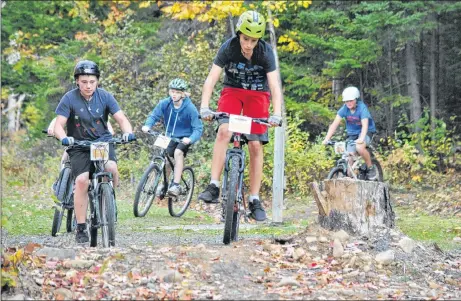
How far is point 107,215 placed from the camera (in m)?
7.89

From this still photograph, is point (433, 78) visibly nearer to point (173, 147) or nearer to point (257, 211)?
point (173, 147)

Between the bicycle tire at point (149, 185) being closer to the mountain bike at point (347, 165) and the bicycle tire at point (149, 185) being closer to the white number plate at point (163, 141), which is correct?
the white number plate at point (163, 141)

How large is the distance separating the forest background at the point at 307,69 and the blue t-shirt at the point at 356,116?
2.00 metres

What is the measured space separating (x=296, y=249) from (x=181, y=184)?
6.53 m

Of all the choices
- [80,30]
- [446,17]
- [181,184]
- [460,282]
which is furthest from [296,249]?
[80,30]

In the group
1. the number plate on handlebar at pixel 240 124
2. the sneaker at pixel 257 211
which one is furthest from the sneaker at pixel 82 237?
the number plate on handlebar at pixel 240 124

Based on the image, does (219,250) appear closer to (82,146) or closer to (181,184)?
(82,146)

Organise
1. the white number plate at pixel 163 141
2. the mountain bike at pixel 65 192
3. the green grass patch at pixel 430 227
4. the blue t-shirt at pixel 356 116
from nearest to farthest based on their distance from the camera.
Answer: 1. the mountain bike at pixel 65 192
2. the green grass patch at pixel 430 227
3. the white number plate at pixel 163 141
4. the blue t-shirt at pixel 356 116

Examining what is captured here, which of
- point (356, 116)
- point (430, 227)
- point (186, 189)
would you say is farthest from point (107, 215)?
point (356, 116)

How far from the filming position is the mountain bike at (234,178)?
7.86 meters

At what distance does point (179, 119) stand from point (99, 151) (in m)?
5.14

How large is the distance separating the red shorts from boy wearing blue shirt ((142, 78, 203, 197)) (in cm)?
465

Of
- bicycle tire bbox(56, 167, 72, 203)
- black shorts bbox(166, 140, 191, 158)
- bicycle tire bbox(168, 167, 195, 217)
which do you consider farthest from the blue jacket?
bicycle tire bbox(56, 167, 72, 203)

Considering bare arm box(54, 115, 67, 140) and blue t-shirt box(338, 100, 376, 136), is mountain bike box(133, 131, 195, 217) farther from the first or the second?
bare arm box(54, 115, 67, 140)
